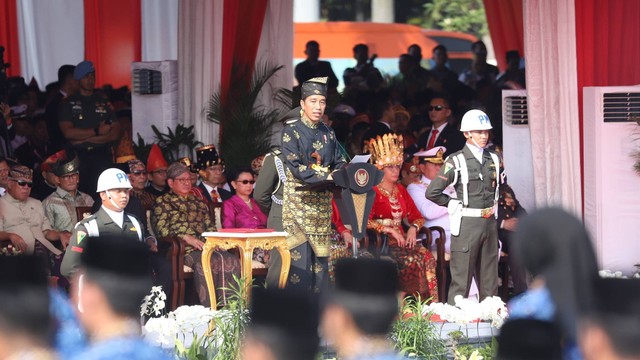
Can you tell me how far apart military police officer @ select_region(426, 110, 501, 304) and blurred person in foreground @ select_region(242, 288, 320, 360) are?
16.4 ft

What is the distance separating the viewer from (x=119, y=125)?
10656 millimetres

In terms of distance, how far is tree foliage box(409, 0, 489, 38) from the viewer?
2903cm

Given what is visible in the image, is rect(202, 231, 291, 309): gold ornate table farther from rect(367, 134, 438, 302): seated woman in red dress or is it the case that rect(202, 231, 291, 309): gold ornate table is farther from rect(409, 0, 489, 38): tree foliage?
rect(409, 0, 489, 38): tree foliage

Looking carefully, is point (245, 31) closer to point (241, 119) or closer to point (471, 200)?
point (241, 119)

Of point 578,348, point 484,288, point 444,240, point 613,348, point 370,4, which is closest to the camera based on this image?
point 613,348

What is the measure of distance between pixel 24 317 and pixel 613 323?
5.58ft

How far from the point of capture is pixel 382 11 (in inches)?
1069

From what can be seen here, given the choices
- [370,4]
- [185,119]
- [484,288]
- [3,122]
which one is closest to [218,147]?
[185,119]

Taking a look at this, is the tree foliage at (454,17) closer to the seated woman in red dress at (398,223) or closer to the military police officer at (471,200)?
the seated woman in red dress at (398,223)

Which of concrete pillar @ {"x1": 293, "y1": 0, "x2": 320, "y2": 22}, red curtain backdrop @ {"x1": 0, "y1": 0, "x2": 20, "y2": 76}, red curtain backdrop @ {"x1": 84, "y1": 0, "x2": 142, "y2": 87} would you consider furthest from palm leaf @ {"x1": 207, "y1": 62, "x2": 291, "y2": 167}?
concrete pillar @ {"x1": 293, "y1": 0, "x2": 320, "y2": 22}

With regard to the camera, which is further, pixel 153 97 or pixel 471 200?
pixel 153 97

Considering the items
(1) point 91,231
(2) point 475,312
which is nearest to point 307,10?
(1) point 91,231

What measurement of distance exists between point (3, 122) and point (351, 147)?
2.88 m

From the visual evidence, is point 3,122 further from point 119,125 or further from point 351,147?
point 351,147
